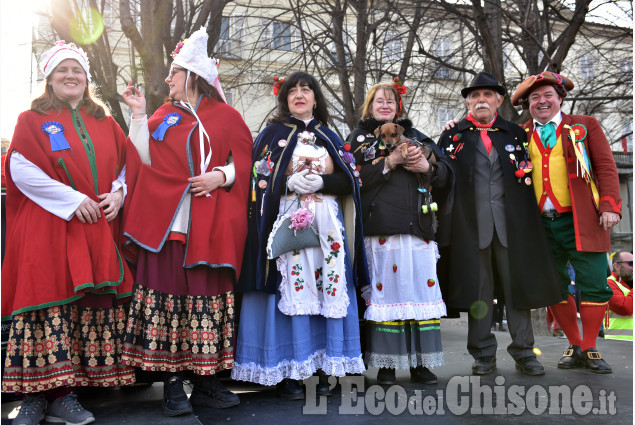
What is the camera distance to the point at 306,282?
11.8 feet

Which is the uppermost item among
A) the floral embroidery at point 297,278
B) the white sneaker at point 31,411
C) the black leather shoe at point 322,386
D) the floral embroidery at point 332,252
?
the floral embroidery at point 332,252

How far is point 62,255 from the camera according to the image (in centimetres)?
313

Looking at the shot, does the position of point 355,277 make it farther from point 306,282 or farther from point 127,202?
point 127,202

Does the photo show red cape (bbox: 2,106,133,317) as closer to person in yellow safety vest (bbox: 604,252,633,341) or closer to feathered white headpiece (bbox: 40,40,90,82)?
feathered white headpiece (bbox: 40,40,90,82)

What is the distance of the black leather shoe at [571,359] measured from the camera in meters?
4.38

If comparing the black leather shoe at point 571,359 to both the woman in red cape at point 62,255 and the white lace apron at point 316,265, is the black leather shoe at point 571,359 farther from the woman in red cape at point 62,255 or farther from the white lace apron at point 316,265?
the woman in red cape at point 62,255

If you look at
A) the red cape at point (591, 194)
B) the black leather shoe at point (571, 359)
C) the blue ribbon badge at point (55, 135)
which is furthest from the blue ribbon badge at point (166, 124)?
the black leather shoe at point (571, 359)

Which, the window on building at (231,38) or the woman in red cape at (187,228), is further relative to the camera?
the window on building at (231,38)

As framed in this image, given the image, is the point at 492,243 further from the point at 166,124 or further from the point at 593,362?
the point at 166,124

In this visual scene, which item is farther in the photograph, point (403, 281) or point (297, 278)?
point (403, 281)

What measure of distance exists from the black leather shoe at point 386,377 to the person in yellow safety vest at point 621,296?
139 inches

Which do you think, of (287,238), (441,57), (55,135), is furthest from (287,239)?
(441,57)

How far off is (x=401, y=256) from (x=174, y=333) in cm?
160

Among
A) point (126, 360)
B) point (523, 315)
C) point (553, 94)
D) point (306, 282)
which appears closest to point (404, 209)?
point (306, 282)
